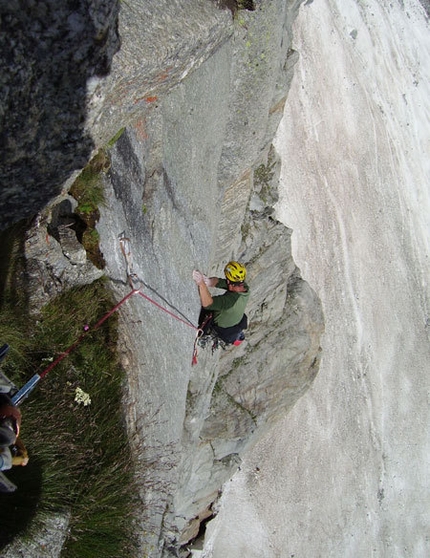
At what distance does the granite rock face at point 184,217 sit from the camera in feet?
16.7

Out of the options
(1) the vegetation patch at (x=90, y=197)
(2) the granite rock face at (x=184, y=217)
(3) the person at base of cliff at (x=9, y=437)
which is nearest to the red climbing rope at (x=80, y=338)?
(2) the granite rock face at (x=184, y=217)

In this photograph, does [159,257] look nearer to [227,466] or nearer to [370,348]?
[227,466]

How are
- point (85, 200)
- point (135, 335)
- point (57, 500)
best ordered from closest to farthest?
point (57, 500)
point (85, 200)
point (135, 335)

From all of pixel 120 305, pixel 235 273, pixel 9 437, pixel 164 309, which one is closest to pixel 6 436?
pixel 9 437

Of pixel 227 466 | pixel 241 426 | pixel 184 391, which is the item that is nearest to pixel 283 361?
pixel 241 426

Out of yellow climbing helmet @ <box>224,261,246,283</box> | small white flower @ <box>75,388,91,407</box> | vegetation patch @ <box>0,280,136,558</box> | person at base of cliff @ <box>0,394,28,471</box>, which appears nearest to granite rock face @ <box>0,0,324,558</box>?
vegetation patch @ <box>0,280,136,558</box>

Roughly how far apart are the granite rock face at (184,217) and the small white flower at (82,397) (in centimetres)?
56

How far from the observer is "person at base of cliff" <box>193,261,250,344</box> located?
8.48 metres

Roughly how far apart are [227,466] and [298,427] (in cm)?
385

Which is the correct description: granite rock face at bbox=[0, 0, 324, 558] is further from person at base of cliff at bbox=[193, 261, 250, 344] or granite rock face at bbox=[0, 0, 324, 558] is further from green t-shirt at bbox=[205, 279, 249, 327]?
green t-shirt at bbox=[205, 279, 249, 327]

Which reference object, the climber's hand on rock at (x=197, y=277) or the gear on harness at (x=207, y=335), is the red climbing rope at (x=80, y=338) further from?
the gear on harness at (x=207, y=335)

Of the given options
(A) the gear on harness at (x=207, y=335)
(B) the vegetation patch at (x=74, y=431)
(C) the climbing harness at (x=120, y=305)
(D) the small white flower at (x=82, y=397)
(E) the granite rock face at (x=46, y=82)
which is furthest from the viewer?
(A) the gear on harness at (x=207, y=335)

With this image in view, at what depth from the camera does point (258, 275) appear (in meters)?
12.3

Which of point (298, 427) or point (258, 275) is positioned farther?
point (298, 427)
